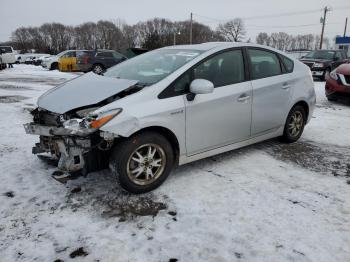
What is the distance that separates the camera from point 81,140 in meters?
3.26

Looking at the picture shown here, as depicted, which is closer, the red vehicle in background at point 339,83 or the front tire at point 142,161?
the front tire at point 142,161

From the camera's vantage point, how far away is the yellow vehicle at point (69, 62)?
20.5 metres

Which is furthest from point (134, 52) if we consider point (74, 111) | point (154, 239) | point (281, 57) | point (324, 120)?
point (154, 239)

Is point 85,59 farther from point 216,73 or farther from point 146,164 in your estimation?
point 146,164

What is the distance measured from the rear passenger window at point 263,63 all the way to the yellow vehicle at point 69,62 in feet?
57.2

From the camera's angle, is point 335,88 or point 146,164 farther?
point 335,88

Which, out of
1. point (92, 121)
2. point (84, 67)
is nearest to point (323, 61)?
point (84, 67)

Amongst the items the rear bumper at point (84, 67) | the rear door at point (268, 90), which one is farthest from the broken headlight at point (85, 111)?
the rear bumper at point (84, 67)

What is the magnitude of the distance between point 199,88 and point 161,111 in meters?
0.51

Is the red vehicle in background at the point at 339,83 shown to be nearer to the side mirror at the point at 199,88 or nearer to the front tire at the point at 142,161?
the side mirror at the point at 199,88

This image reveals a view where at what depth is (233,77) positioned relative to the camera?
4.24m

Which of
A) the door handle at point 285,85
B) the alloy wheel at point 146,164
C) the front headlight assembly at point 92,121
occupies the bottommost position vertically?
the alloy wheel at point 146,164

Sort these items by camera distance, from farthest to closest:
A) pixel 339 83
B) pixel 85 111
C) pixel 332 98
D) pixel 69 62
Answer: pixel 69 62
pixel 332 98
pixel 339 83
pixel 85 111

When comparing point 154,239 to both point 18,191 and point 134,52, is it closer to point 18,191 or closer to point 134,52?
point 18,191
